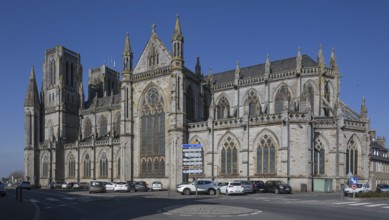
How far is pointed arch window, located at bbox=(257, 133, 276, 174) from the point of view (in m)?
41.3

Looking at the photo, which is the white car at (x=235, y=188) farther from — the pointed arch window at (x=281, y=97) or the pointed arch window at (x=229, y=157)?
the pointed arch window at (x=281, y=97)

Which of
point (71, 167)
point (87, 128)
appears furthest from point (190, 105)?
point (71, 167)

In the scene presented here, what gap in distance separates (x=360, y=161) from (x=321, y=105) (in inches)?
323

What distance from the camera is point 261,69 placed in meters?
54.8

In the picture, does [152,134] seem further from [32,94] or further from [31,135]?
[32,94]

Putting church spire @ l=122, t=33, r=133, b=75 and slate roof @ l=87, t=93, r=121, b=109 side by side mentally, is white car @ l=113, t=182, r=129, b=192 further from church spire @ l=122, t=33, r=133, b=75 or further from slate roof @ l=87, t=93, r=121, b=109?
slate roof @ l=87, t=93, r=121, b=109

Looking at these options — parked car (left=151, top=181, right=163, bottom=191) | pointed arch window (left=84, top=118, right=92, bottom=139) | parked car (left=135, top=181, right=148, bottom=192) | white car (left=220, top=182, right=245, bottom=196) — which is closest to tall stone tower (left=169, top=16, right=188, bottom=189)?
parked car (left=151, top=181, right=163, bottom=191)

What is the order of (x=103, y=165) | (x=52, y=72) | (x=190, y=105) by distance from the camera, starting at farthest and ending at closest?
(x=52, y=72)
(x=103, y=165)
(x=190, y=105)

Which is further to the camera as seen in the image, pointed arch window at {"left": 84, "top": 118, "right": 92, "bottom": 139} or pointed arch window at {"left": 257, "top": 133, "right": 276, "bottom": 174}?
pointed arch window at {"left": 84, "top": 118, "right": 92, "bottom": 139}

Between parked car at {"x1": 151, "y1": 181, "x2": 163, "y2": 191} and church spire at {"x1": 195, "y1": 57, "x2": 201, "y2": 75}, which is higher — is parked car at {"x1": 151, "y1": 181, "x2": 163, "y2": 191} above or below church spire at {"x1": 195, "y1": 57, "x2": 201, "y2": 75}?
below

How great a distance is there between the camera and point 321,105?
4700 centimetres

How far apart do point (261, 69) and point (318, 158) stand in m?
17.8

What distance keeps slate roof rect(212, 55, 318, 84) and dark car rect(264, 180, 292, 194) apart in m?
18.0

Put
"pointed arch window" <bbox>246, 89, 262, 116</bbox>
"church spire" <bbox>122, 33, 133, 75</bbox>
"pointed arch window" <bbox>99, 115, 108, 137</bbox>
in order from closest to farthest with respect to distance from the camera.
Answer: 1. "pointed arch window" <bbox>246, 89, 262, 116</bbox>
2. "church spire" <bbox>122, 33, 133, 75</bbox>
3. "pointed arch window" <bbox>99, 115, 108, 137</bbox>
